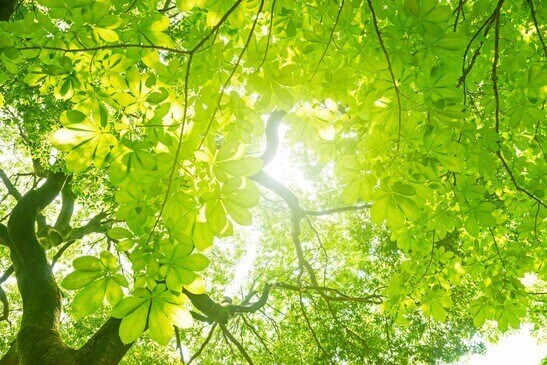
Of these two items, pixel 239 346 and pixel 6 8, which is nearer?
pixel 6 8

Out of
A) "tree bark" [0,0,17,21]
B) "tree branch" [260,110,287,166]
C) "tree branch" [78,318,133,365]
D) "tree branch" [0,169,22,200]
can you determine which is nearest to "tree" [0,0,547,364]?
"tree bark" [0,0,17,21]

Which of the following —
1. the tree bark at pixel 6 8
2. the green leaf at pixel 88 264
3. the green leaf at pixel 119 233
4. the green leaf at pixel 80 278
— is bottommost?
the green leaf at pixel 80 278

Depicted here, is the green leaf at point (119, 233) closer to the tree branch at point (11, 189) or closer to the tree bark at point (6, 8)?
the tree bark at point (6, 8)

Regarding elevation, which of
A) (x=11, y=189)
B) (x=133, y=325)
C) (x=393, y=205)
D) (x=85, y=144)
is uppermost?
(x=11, y=189)

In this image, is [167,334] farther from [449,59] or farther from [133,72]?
[449,59]

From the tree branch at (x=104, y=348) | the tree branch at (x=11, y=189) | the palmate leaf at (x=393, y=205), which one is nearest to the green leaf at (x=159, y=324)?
the palmate leaf at (x=393, y=205)

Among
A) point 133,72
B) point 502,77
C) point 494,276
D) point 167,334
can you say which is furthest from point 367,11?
point 502,77

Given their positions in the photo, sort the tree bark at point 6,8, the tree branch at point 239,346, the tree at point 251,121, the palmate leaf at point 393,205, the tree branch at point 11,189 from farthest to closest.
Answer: the tree branch at point 11,189 → the tree branch at point 239,346 → the tree bark at point 6,8 → the palmate leaf at point 393,205 → the tree at point 251,121

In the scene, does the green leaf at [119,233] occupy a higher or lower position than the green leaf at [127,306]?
higher

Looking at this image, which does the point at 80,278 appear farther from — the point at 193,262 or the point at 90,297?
the point at 193,262

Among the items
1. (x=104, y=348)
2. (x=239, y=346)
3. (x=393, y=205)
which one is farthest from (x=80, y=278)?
(x=239, y=346)

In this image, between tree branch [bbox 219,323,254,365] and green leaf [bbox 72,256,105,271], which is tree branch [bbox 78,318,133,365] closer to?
tree branch [bbox 219,323,254,365]

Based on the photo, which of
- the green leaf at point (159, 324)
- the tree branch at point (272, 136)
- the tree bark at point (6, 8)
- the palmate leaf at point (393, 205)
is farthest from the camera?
the tree branch at point (272, 136)

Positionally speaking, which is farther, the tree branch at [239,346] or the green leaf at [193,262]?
the tree branch at [239,346]
